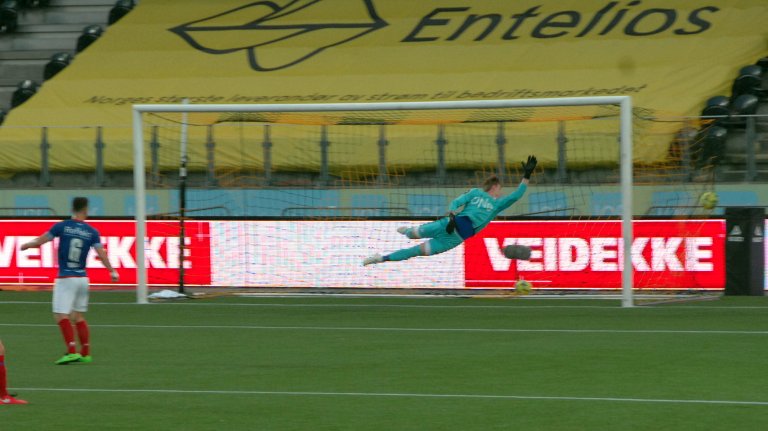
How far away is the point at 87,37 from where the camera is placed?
112 ft

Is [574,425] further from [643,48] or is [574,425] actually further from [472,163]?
[643,48]

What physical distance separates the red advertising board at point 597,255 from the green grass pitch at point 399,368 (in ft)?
3.55

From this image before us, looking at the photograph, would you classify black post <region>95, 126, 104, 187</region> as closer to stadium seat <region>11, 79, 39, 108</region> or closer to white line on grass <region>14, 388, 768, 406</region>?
stadium seat <region>11, 79, 39, 108</region>

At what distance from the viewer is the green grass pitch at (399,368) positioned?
9.83 m

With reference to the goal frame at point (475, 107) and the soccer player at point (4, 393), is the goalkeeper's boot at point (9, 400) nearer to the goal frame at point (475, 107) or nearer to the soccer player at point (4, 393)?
the soccer player at point (4, 393)

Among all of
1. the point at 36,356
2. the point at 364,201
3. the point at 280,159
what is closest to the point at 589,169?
the point at 364,201

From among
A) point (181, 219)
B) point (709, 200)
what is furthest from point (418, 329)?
point (709, 200)

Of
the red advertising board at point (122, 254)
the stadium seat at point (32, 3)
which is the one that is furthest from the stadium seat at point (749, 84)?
the stadium seat at point (32, 3)

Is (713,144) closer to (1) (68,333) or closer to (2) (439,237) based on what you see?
(2) (439,237)

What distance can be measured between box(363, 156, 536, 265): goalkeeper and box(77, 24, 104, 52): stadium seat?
18272mm

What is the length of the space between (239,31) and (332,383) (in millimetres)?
23011

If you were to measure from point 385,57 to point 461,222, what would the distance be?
1391 cm

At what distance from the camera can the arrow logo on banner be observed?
106ft

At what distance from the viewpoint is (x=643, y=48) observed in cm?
2942
